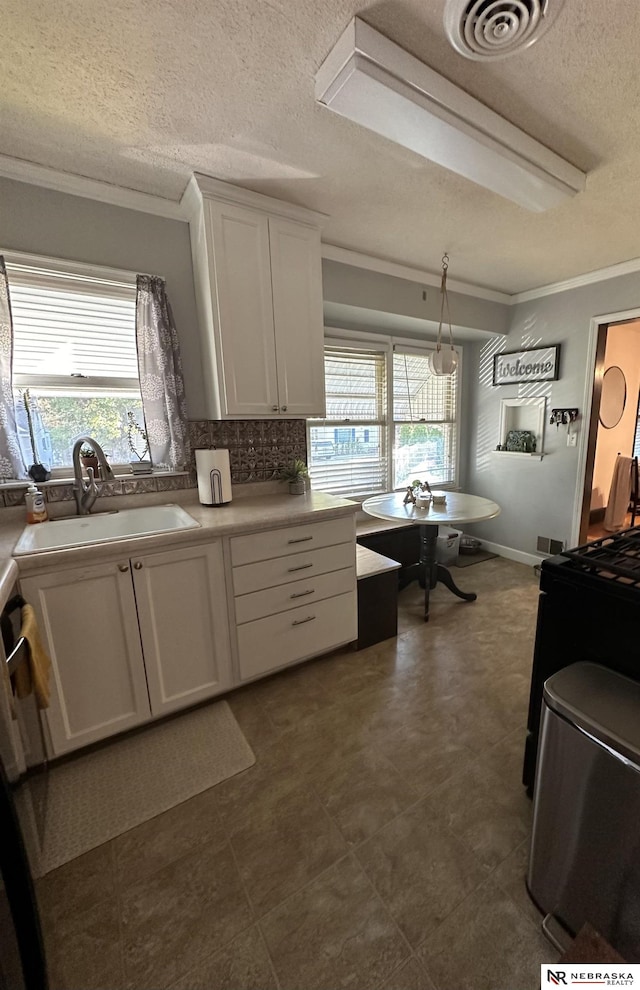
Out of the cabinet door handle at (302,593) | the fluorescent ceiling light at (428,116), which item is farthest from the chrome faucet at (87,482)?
the fluorescent ceiling light at (428,116)

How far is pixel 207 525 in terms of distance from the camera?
1.69 meters

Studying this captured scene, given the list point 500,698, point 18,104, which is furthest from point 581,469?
point 18,104

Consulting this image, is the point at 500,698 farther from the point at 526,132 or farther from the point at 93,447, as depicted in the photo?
the point at 526,132

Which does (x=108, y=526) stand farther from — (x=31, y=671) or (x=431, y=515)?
(x=431, y=515)

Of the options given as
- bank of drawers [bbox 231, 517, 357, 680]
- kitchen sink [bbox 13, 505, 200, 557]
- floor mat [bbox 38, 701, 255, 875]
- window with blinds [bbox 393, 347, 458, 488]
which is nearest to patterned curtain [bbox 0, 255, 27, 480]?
kitchen sink [bbox 13, 505, 200, 557]

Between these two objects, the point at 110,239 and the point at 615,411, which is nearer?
the point at 110,239

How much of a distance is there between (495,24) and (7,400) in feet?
7.30

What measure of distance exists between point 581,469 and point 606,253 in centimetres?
160

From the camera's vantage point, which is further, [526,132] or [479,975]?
[526,132]

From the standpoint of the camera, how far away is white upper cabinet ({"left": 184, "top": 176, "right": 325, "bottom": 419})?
1.87 metres

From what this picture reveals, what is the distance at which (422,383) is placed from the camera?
3682 mm

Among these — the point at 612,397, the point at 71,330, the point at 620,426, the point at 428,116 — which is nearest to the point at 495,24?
the point at 428,116

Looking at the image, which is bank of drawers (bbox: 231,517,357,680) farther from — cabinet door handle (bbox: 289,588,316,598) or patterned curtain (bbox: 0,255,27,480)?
patterned curtain (bbox: 0,255,27,480)

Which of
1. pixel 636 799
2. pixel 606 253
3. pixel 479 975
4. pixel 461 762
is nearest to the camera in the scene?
pixel 636 799
